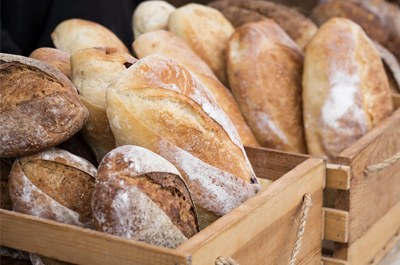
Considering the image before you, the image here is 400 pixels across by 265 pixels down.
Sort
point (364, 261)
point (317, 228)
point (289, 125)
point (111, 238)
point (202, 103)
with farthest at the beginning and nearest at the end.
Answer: point (289, 125) → point (364, 261) → point (317, 228) → point (202, 103) → point (111, 238)

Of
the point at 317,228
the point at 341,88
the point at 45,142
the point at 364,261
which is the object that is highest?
the point at 45,142

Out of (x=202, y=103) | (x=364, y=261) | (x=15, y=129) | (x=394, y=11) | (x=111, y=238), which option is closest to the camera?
(x=111, y=238)

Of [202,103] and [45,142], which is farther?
[202,103]

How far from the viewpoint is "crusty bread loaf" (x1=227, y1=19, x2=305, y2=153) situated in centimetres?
178

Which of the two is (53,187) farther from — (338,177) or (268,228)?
(338,177)

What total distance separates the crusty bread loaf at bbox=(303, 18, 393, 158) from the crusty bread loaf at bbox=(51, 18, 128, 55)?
49 centimetres

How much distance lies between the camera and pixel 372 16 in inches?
88.8

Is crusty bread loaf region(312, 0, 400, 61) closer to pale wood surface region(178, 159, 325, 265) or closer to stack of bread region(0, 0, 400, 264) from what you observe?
stack of bread region(0, 0, 400, 264)

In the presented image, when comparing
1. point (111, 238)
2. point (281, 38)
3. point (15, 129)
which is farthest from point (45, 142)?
point (281, 38)

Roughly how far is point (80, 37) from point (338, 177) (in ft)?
2.24

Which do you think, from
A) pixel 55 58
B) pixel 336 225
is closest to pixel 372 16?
A: pixel 336 225

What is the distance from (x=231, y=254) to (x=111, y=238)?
8.0 inches

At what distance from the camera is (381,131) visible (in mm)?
1699

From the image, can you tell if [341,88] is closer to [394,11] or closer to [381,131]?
[381,131]
